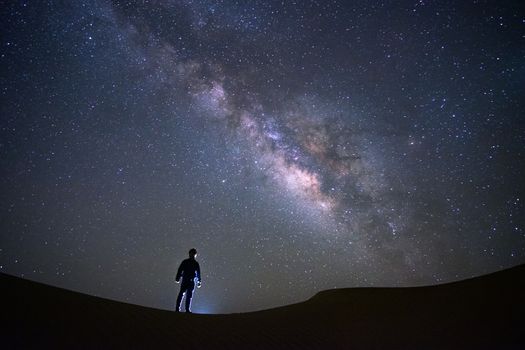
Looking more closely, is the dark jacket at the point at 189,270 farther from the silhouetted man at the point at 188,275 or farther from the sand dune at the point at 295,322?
the sand dune at the point at 295,322

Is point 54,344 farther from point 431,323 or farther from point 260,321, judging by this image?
point 431,323

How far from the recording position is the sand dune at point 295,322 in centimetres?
437

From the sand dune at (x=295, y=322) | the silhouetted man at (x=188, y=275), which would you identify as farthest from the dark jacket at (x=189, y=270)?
the sand dune at (x=295, y=322)

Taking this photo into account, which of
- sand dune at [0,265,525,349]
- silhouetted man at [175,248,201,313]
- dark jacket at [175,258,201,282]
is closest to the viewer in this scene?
sand dune at [0,265,525,349]

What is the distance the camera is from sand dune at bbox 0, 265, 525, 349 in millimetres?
4371

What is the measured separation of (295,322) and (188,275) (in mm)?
3498

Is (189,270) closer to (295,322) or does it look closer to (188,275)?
(188,275)

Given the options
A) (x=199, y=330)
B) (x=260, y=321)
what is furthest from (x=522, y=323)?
(x=199, y=330)

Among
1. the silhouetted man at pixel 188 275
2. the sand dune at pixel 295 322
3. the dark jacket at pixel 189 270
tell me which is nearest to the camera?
the sand dune at pixel 295 322

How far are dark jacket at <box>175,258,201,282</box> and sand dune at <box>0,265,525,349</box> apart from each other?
211 cm

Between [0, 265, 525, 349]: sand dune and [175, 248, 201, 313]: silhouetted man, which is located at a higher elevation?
[175, 248, 201, 313]: silhouetted man

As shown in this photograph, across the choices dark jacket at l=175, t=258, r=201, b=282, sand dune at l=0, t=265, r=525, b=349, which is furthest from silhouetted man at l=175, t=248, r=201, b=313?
sand dune at l=0, t=265, r=525, b=349

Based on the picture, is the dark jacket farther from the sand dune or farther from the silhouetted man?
the sand dune

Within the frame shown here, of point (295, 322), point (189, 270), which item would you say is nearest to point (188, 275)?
point (189, 270)
